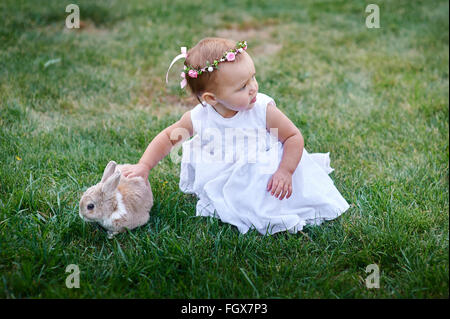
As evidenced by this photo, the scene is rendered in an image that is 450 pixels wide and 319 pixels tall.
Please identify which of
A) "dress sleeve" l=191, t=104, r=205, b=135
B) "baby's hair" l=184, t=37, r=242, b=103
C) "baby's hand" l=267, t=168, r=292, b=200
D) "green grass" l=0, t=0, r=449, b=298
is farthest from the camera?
"dress sleeve" l=191, t=104, r=205, b=135

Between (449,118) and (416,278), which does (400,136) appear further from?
(416,278)

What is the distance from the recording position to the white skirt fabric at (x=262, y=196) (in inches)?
87.7

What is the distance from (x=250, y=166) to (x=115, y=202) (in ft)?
2.36

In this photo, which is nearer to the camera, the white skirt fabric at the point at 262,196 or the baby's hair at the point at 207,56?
the baby's hair at the point at 207,56

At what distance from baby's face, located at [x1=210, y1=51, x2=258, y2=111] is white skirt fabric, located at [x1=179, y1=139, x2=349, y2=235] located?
33 cm

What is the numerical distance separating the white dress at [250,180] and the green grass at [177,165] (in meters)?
0.09

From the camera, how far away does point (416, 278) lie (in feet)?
6.03

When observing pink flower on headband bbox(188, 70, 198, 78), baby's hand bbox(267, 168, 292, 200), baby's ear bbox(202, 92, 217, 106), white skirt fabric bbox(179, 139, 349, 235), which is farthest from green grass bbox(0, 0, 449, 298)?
pink flower on headband bbox(188, 70, 198, 78)

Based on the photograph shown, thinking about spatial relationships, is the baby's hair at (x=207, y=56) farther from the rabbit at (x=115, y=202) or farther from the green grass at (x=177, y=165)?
the green grass at (x=177, y=165)

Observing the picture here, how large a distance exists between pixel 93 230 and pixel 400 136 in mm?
2309

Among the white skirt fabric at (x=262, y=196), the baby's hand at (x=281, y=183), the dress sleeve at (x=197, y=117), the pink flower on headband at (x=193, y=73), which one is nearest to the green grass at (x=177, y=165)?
the white skirt fabric at (x=262, y=196)

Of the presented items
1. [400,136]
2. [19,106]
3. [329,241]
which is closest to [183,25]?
[19,106]

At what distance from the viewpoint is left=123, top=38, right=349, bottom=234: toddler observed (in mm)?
2191

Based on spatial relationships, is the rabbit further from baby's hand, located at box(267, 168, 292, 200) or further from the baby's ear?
baby's hand, located at box(267, 168, 292, 200)
